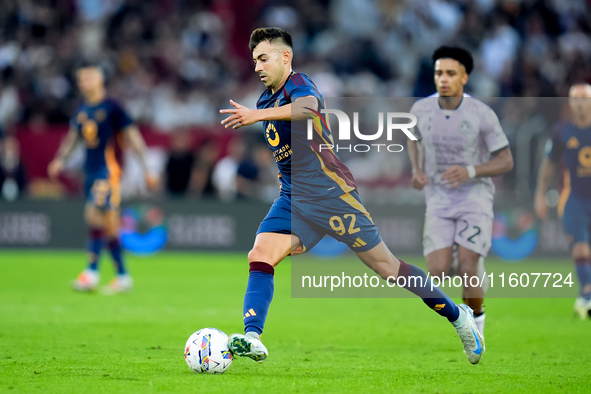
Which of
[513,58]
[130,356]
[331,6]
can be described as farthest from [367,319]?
[331,6]

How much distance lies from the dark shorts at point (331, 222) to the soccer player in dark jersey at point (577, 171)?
4.96 metres

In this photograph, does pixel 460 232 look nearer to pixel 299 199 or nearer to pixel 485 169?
pixel 485 169

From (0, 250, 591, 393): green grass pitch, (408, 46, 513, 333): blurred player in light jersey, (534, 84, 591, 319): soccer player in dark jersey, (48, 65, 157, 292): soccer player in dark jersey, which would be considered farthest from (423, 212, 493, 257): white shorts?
(48, 65, 157, 292): soccer player in dark jersey

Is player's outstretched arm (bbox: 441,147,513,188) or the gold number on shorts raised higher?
player's outstretched arm (bbox: 441,147,513,188)

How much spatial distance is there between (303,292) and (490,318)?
356 cm

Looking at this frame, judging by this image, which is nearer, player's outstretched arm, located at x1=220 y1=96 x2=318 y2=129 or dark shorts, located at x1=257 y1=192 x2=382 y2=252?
player's outstretched arm, located at x1=220 y1=96 x2=318 y2=129

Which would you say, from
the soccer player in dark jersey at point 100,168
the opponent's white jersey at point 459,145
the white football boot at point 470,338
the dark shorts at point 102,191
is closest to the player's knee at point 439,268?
the opponent's white jersey at point 459,145

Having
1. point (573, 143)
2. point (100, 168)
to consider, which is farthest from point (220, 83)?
point (573, 143)

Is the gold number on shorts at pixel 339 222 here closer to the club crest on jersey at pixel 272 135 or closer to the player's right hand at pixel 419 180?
the club crest on jersey at pixel 272 135

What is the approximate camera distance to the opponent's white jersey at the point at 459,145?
26.1ft

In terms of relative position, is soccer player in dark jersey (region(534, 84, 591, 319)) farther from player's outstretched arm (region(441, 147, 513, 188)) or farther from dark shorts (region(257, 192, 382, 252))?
dark shorts (region(257, 192, 382, 252))

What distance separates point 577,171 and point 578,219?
22.6 inches

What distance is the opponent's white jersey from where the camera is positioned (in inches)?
314

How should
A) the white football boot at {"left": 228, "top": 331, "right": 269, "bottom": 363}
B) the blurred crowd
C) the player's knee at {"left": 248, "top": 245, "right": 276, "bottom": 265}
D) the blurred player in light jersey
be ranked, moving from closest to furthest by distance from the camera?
1. the white football boot at {"left": 228, "top": 331, "right": 269, "bottom": 363}
2. the player's knee at {"left": 248, "top": 245, "right": 276, "bottom": 265}
3. the blurred player in light jersey
4. the blurred crowd
